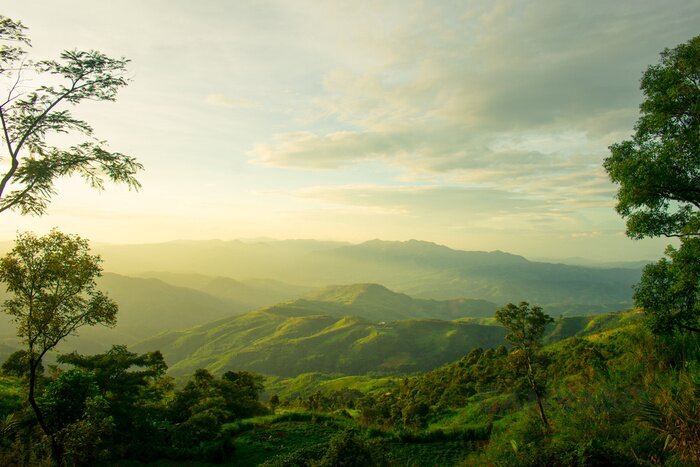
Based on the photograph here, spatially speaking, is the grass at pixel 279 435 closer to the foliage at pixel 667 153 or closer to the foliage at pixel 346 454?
the foliage at pixel 346 454

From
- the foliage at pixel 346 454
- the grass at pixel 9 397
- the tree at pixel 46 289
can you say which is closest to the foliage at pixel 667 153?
the foliage at pixel 346 454

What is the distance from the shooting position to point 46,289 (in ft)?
47.5

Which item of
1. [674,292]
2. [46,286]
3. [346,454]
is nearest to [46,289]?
[46,286]

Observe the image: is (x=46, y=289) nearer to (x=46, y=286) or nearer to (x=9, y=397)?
(x=46, y=286)

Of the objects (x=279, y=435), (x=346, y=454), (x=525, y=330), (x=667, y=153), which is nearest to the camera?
(x=346, y=454)

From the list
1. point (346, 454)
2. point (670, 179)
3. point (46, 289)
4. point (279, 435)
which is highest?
point (670, 179)

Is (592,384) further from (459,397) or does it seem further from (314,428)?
(459,397)

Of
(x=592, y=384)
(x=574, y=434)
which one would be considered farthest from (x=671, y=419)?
(x=592, y=384)

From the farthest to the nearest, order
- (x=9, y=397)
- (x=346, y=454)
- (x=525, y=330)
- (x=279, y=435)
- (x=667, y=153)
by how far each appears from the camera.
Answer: (x=9, y=397) < (x=525, y=330) < (x=279, y=435) < (x=667, y=153) < (x=346, y=454)

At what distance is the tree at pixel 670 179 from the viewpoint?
13516mm

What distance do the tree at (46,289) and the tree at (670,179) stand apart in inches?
911

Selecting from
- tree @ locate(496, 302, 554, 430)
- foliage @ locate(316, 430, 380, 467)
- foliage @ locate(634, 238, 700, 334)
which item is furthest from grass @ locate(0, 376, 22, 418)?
foliage @ locate(634, 238, 700, 334)

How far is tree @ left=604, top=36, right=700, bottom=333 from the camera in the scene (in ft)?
44.3

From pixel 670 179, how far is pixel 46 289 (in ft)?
86.5
